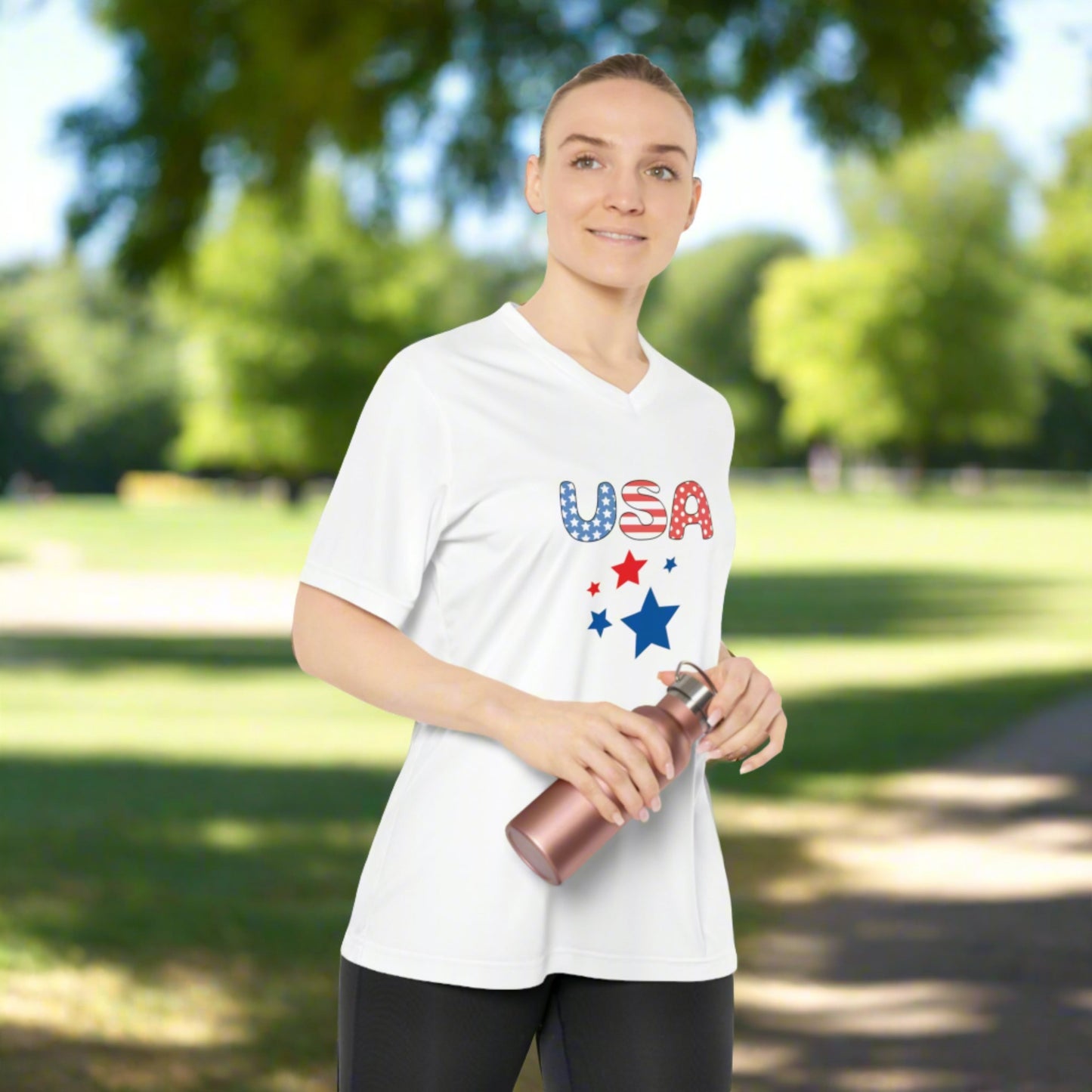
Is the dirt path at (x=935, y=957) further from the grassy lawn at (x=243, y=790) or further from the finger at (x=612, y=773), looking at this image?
the finger at (x=612, y=773)

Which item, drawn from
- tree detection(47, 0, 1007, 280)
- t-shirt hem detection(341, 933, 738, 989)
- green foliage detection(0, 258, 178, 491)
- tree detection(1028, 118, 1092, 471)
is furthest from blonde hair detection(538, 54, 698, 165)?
green foliage detection(0, 258, 178, 491)

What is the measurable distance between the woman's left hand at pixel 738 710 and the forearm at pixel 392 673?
0.18 m

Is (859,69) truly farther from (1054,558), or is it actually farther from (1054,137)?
(1054,558)

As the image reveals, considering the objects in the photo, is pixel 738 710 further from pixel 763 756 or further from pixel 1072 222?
pixel 1072 222

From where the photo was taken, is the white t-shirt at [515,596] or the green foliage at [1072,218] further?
the green foliage at [1072,218]

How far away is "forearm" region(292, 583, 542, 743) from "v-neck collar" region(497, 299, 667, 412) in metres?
0.34

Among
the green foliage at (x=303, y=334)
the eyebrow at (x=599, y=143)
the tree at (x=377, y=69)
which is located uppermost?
the green foliage at (x=303, y=334)

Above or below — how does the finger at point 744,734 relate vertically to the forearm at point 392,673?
below

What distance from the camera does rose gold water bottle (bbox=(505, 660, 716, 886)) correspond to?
1.70 metres

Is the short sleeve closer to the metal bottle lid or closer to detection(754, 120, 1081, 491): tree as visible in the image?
the metal bottle lid

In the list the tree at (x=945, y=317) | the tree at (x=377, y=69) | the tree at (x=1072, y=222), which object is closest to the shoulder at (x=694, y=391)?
the tree at (x=377, y=69)

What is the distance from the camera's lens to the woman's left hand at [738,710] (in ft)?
Result: 5.83

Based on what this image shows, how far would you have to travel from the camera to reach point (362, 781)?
390 inches

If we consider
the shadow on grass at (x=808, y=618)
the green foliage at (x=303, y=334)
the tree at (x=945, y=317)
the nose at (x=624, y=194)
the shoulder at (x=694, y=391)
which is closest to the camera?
the nose at (x=624, y=194)
